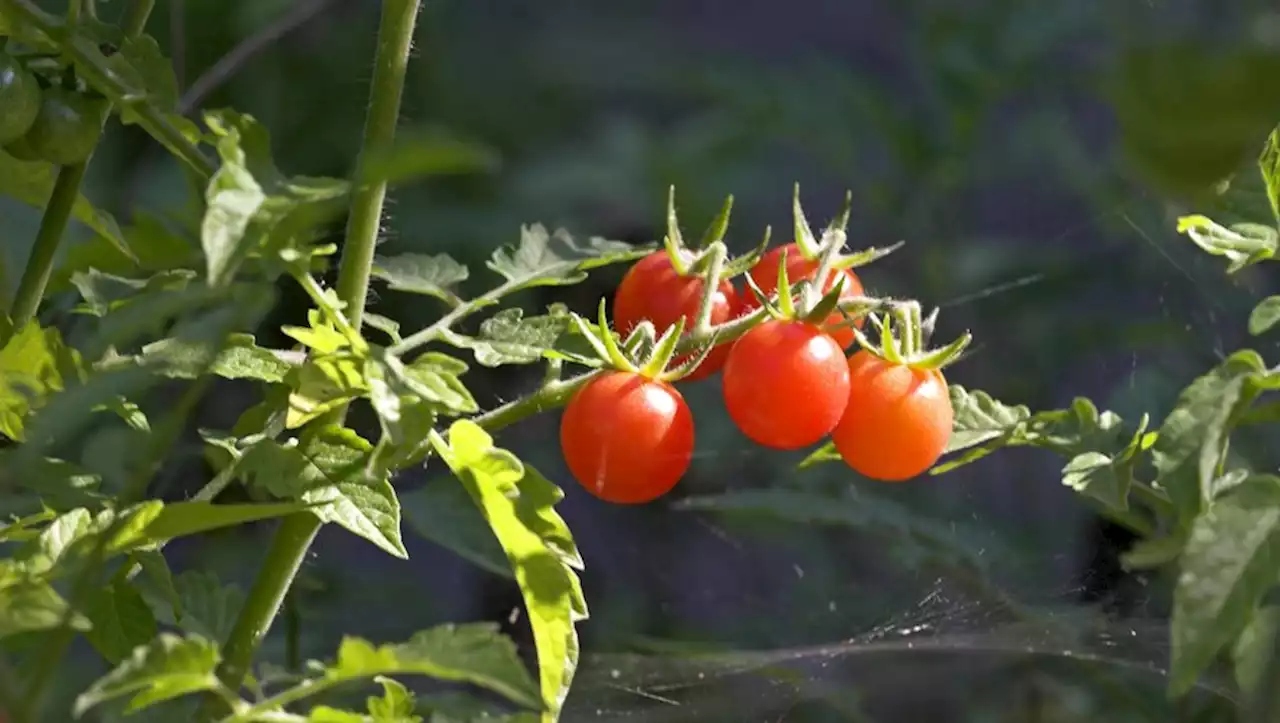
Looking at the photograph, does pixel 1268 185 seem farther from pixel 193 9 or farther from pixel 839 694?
pixel 193 9

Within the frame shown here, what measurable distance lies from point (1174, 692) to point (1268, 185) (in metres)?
0.26

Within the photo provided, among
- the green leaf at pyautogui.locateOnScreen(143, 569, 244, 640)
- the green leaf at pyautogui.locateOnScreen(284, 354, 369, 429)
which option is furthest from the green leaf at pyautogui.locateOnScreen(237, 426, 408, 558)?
the green leaf at pyautogui.locateOnScreen(143, 569, 244, 640)

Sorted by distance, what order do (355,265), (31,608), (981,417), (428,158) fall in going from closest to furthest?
(428,158) → (31,608) → (355,265) → (981,417)

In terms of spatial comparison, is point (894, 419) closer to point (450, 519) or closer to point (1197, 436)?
point (1197, 436)

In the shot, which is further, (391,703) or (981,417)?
(981,417)

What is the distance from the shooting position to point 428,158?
0.39 m

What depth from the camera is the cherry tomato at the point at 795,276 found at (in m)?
0.66

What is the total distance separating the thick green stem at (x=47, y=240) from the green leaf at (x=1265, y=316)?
510 mm

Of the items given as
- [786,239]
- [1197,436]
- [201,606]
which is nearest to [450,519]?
[201,606]

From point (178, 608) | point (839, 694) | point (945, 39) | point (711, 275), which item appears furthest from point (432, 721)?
point (945, 39)

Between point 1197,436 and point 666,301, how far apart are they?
0.23 m

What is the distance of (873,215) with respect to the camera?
1.46 metres

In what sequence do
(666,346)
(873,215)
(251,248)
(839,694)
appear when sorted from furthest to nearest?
(873,215) → (839,694) → (666,346) → (251,248)

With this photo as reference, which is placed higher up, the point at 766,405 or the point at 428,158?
the point at 428,158
